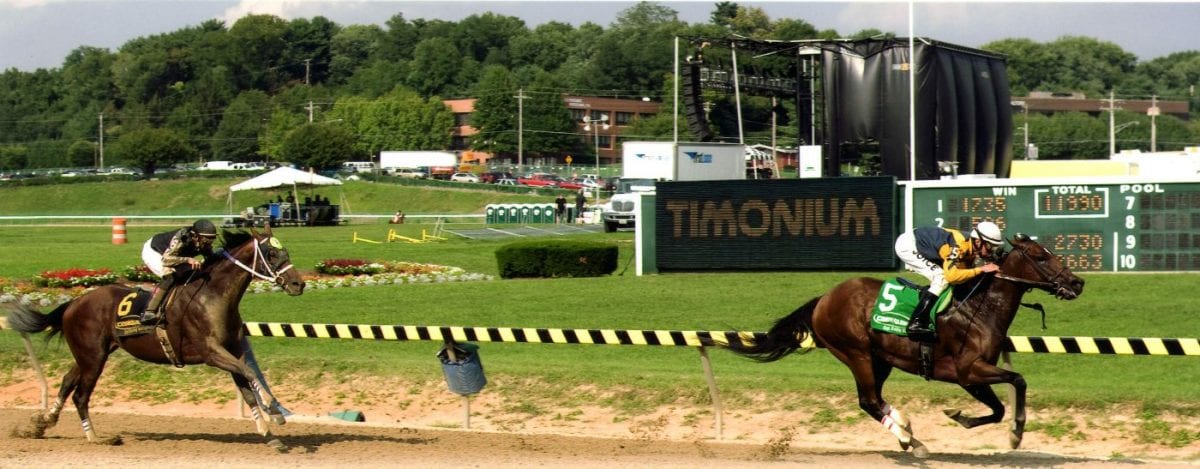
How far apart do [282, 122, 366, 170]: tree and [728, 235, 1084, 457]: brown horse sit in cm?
7429

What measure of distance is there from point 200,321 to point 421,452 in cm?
220

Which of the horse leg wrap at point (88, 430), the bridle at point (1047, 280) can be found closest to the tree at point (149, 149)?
the horse leg wrap at point (88, 430)

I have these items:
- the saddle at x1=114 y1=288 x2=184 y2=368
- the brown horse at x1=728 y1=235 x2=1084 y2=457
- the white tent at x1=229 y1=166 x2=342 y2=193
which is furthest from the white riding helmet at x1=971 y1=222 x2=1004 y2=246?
the white tent at x1=229 y1=166 x2=342 y2=193

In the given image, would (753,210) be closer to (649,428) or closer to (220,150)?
(649,428)

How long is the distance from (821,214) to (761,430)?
12.3 metres

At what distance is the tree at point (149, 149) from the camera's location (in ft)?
285

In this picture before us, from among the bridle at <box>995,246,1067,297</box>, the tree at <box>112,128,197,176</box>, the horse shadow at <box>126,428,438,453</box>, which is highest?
the tree at <box>112,128,197,176</box>

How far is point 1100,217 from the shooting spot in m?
22.5

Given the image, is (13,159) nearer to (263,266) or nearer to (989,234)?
(263,266)

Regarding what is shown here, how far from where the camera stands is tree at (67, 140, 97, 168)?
116125 mm

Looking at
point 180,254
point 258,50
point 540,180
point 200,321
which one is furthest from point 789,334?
point 258,50

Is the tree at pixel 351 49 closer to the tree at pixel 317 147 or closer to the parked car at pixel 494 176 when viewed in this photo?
the parked car at pixel 494 176

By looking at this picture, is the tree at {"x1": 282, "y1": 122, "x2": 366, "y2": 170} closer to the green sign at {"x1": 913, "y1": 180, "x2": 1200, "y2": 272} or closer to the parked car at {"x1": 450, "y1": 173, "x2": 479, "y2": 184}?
the parked car at {"x1": 450, "y1": 173, "x2": 479, "y2": 184}

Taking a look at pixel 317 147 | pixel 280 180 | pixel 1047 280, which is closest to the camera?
pixel 1047 280
